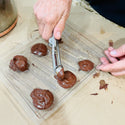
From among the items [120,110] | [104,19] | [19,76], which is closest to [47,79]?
[19,76]

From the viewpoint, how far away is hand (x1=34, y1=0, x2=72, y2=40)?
1134 millimetres

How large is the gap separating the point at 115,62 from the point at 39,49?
65 centimetres

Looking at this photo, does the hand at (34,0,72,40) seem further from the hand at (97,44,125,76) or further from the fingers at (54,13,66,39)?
the hand at (97,44,125,76)

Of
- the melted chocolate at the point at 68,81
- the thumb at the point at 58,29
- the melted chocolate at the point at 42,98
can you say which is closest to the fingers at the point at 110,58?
the melted chocolate at the point at 68,81

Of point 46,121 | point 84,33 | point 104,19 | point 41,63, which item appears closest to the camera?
point 46,121

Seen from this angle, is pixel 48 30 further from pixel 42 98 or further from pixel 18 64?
pixel 42 98

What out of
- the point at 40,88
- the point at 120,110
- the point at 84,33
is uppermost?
the point at 84,33

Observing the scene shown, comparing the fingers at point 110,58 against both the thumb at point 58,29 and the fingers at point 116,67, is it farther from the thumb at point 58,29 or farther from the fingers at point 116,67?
the thumb at point 58,29

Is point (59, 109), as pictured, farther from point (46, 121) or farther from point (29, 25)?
point (29, 25)

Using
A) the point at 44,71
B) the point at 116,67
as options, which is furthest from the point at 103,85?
the point at 44,71

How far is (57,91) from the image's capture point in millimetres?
1244

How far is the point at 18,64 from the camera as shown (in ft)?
4.20

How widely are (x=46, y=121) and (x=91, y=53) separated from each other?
716 mm

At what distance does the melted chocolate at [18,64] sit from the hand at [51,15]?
30cm
